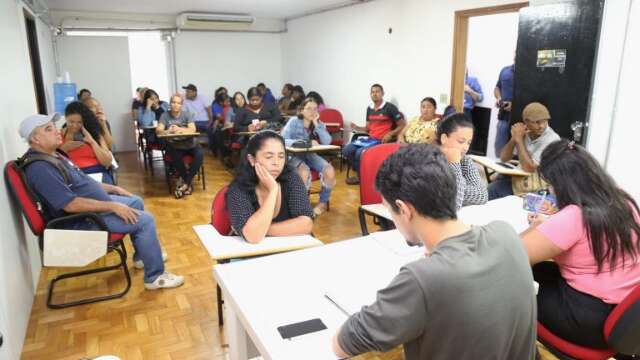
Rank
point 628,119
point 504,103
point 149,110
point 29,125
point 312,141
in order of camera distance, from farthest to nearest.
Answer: point 149,110 < point 504,103 < point 312,141 < point 628,119 < point 29,125

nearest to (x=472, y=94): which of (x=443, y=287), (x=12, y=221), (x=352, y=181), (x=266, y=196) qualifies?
(x=352, y=181)

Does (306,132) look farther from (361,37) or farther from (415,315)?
(415,315)

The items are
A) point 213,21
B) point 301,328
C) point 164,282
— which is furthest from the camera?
point 213,21

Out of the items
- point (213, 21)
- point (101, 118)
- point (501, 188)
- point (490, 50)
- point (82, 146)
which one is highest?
point (213, 21)

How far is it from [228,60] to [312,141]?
5474mm

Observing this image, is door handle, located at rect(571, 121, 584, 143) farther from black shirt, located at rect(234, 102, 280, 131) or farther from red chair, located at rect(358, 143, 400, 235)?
black shirt, located at rect(234, 102, 280, 131)

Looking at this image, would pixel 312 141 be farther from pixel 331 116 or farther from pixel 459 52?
pixel 331 116

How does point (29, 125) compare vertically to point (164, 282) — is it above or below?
above

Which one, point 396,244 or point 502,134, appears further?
point 502,134

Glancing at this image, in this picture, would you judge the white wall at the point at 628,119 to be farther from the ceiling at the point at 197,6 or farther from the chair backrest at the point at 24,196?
the ceiling at the point at 197,6

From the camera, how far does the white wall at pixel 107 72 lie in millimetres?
8378

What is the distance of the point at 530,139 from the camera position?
3.91 m

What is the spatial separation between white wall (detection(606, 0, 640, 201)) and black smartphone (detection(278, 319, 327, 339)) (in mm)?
3271

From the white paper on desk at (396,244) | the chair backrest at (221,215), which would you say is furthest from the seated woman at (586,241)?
the chair backrest at (221,215)
